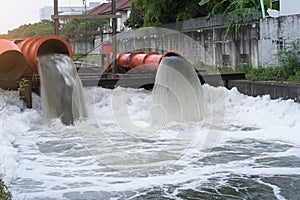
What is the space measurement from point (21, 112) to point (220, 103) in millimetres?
4543

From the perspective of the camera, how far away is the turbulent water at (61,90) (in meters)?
10.5

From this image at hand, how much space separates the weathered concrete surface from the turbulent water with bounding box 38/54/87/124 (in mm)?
3711

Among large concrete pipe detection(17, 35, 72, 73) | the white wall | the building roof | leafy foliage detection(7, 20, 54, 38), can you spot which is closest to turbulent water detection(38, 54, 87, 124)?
large concrete pipe detection(17, 35, 72, 73)

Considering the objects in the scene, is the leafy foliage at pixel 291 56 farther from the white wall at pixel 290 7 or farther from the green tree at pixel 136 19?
the green tree at pixel 136 19

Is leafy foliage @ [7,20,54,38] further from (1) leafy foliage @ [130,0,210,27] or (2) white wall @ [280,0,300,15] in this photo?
(2) white wall @ [280,0,300,15]

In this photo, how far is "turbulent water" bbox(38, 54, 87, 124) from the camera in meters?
10.5

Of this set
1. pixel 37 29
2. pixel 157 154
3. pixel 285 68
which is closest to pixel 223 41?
pixel 285 68

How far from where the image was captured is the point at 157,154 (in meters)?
7.49

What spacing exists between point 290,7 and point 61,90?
5848 millimetres

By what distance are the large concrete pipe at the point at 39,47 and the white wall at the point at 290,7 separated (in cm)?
528

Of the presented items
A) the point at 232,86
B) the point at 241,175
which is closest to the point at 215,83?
the point at 232,86

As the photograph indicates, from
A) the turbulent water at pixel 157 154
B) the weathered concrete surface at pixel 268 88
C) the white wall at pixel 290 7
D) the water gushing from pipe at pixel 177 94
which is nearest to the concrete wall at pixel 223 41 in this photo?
the white wall at pixel 290 7

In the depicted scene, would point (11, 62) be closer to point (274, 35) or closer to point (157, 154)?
point (157, 154)

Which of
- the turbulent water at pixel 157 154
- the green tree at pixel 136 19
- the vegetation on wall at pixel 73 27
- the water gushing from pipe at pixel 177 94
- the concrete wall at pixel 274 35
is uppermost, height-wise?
the vegetation on wall at pixel 73 27
